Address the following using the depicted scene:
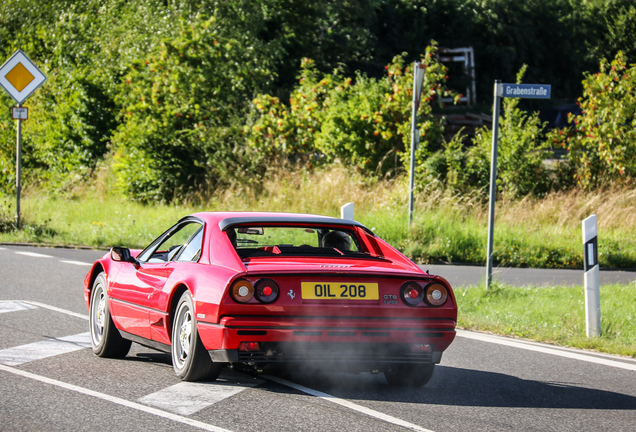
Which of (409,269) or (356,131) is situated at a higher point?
(356,131)

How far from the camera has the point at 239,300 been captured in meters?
5.39

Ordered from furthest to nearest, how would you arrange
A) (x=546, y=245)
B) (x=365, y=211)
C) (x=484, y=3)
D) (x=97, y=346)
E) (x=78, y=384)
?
1. (x=484, y=3)
2. (x=365, y=211)
3. (x=546, y=245)
4. (x=97, y=346)
5. (x=78, y=384)

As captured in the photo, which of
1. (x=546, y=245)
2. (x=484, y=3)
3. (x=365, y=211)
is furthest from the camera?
(x=484, y=3)

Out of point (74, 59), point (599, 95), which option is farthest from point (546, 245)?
point (74, 59)

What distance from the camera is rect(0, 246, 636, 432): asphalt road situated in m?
5.00

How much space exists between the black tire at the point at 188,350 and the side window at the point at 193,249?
0.36m

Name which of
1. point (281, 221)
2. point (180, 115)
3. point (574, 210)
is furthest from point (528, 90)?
point (180, 115)

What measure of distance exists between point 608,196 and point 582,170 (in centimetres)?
142

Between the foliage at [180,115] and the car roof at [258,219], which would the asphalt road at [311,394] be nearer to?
the car roof at [258,219]

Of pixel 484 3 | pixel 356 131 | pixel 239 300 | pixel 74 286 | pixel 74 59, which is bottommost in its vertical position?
A: pixel 74 286

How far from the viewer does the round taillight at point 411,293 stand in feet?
18.6

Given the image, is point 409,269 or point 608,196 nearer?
point 409,269

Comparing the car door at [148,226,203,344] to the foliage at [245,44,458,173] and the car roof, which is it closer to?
the car roof

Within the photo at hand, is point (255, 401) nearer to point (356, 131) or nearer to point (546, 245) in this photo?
point (546, 245)
